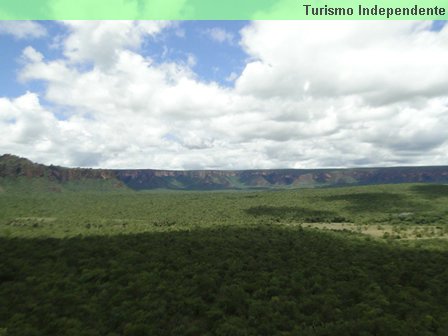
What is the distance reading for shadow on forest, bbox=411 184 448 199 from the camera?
116 meters

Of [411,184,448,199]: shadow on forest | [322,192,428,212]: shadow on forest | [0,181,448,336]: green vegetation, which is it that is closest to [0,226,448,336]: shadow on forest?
[0,181,448,336]: green vegetation

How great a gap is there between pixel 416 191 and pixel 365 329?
126572 millimetres

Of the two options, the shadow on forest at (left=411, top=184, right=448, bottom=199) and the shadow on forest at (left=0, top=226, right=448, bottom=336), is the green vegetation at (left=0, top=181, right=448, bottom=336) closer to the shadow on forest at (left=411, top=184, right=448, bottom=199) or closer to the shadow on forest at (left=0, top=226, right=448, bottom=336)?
the shadow on forest at (left=0, top=226, right=448, bottom=336)

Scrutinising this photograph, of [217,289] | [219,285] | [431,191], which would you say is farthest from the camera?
[431,191]

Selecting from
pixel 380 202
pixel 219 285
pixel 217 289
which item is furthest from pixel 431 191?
pixel 217 289

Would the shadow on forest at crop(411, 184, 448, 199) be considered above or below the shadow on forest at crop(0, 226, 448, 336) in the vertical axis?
above

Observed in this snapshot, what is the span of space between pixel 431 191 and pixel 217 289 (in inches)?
4906

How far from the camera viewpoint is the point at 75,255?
109 feet

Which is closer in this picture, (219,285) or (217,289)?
(217,289)

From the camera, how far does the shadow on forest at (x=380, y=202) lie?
317ft

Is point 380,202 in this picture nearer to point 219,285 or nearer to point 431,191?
point 431,191

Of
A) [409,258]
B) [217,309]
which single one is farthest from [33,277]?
[409,258]

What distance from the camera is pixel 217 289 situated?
24.8 metres

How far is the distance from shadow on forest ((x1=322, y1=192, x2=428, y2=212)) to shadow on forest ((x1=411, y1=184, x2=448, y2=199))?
829 centimetres
